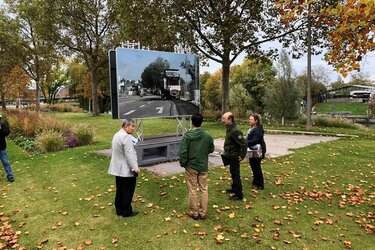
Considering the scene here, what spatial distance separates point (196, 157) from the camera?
5.36 meters

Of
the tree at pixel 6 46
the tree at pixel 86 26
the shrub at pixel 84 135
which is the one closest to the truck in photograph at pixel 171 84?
the shrub at pixel 84 135

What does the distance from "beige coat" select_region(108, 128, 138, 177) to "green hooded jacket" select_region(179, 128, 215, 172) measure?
3.02 feet

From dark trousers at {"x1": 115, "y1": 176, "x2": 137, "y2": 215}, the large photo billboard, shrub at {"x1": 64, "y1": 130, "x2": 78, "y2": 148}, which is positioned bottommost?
dark trousers at {"x1": 115, "y1": 176, "x2": 137, "y2": 215}

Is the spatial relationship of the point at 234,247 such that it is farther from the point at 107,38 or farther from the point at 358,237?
the point at 107,38

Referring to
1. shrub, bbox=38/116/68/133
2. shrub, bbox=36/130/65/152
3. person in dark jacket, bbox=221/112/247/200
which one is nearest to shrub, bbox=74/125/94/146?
A: shrub, bbox=36/130/65/152

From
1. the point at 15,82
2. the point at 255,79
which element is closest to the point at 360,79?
the point at 255,79

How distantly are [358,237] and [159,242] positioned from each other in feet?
10.9

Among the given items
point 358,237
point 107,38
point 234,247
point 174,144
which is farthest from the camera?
point 107,38

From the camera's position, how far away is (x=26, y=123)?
15219 millimetres

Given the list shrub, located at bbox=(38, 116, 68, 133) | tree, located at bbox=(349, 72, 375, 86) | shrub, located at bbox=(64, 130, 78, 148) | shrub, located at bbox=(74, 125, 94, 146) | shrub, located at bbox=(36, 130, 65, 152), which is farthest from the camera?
tree, located at bbox=(349, 72, 375, 86)

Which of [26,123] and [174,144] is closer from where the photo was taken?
[174,144]

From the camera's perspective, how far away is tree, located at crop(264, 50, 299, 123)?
23031mm

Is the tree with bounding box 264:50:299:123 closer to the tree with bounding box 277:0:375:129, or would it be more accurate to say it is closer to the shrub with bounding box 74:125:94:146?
the shrub with bounding box 74:125:94:146

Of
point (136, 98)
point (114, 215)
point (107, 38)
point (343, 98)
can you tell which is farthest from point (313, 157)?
point (343, 98)
